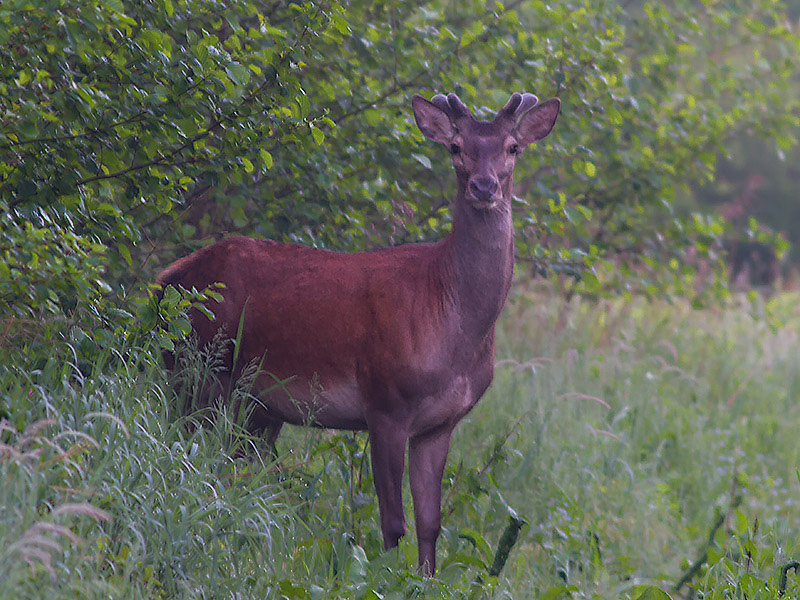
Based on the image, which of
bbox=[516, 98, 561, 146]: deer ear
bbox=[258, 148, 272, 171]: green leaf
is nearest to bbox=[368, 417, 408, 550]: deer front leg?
bbox=[258, 148, 272, 171]: green leaf

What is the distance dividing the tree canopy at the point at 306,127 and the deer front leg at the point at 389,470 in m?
1.35

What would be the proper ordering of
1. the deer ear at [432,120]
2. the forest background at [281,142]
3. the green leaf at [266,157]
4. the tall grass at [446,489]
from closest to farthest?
1. the tall grass at [446,489]
2. the forest background at [281,142]
3. the green leaf at [266,157]
4. the deer ear at [432,120]

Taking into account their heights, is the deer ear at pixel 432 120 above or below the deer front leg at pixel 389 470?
above

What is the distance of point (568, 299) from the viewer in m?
10.8

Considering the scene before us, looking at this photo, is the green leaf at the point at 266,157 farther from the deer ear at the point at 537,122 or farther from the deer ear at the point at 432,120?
the deer ear at the point at 537,122

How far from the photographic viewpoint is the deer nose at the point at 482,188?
487 cm

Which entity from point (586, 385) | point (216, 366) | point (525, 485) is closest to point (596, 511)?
point (525, 485)

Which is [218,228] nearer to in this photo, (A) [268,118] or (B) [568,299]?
(A) [268,118]

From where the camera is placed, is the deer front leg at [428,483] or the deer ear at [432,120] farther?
the deer ear at [432,120]

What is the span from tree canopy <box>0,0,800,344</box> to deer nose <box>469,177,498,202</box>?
0.83 metres

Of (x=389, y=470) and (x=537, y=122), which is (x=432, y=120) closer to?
(x=537, y=122)

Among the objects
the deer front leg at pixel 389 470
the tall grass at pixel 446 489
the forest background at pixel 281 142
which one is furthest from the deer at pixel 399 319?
the forest background at pixel 281 142

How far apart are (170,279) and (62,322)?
99cm

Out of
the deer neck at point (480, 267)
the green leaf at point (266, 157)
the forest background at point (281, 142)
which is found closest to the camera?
the forest background at point (281, 142)
